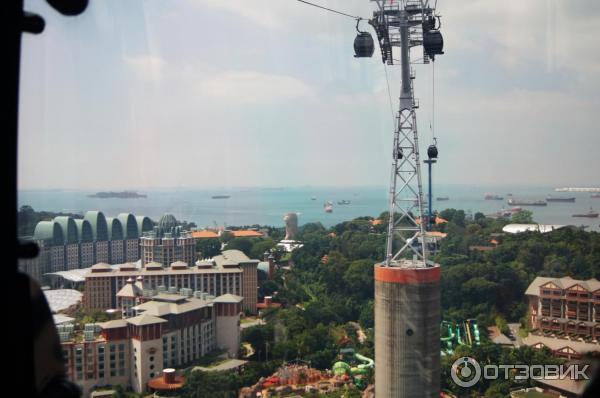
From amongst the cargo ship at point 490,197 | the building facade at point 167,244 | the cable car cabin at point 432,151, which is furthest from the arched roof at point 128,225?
the cargo ship at point 490,197

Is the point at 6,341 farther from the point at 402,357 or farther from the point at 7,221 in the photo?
the point at 402,357

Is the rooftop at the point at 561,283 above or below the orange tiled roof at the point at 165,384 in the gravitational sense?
above

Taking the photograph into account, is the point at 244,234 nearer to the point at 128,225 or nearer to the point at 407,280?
the point at 128,225

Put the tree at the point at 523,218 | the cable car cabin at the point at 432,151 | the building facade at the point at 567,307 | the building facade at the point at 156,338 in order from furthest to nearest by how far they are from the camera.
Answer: the tree at the point at 523,218
the building facade at the point at 567,307
the building facade at the point at 156,338
the cable car cabin at the point at 432,151

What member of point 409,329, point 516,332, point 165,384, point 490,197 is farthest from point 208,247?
point 490,197

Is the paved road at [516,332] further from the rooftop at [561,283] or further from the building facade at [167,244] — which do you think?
the building facade at [167,244]
